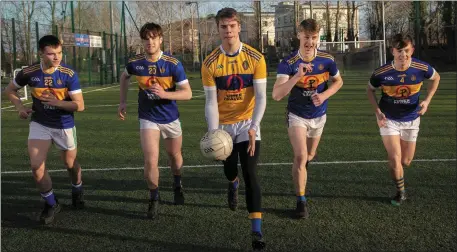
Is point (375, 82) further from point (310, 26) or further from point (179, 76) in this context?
point (179, 76)

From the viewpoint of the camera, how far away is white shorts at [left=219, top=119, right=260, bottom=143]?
5027 mm

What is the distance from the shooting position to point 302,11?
4981 cm

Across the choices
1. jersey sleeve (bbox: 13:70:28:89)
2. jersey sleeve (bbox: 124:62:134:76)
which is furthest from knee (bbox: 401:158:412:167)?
jersey sleeve (bbox: 13:70:28:89)

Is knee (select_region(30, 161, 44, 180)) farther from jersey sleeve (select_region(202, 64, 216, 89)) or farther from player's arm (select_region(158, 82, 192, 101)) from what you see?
jersey sleeve (select_region(202, 64, 216, 89))

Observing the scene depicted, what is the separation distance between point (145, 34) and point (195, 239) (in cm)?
231

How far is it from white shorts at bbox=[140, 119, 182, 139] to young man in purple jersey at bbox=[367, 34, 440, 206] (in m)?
2.41

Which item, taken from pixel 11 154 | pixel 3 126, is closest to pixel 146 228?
pixel 11 154

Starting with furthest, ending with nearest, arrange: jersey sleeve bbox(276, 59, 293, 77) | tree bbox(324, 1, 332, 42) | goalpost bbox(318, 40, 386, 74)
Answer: tree bbox(324, 1, 332, 42), goalpost bbox(318, 40, 386, 74), jersey sleeve bbox(276, 59, 293, 77)

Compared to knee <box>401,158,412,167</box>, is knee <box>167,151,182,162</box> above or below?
above

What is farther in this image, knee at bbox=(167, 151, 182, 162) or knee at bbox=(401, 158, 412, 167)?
knee at bbox=(401, 158, 412, 167)

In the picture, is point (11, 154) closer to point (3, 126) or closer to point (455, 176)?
point (3, 126)

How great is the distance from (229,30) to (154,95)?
4.74 feet

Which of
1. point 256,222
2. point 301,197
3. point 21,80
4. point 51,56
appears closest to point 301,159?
point 301,197

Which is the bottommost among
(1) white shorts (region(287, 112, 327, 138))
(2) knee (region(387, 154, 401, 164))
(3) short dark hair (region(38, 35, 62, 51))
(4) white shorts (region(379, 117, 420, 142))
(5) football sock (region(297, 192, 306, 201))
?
(5) football sock (region(297, 192, 306, 201))
